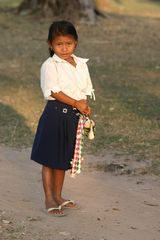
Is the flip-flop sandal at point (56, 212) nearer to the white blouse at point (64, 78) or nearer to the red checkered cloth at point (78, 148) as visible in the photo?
the red checkered cloth at point (78, 148)

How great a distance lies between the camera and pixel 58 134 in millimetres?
5711

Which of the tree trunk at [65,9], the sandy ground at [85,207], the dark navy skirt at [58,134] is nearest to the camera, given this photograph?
the sandy ground at [85,207]

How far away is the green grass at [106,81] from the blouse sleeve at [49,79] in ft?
6.94

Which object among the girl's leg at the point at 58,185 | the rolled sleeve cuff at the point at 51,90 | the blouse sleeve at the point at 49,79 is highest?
the blouse sleeve at the point at 49,79

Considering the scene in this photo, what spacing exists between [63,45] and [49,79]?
0.92ft

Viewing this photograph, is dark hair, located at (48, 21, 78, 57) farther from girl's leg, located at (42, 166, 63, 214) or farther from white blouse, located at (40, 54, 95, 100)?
girl's leg, located at (42, 166, 63, 214)

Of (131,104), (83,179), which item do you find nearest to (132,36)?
(131,104)

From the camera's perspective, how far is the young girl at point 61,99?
18.5 ft

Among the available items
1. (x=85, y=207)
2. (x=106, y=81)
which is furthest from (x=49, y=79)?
(x=106, y=81)

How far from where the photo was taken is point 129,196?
6496mm

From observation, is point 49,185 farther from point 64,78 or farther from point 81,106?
point 64,78

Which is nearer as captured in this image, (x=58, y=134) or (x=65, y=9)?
(x=58, y=134)

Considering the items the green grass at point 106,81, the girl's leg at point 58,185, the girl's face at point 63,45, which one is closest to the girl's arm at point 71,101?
the girl's face at point 63,45

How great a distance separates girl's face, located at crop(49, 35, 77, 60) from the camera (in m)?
5.65
